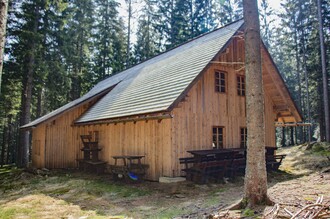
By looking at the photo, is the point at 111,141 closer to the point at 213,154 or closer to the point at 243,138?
the point at 213,154

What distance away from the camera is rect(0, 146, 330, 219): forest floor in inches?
230

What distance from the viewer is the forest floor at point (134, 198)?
19.1 feet

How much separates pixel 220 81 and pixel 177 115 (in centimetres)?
326

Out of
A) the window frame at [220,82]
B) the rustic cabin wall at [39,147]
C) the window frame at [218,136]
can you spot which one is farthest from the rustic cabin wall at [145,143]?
the rustic cabin wall at [39,147]

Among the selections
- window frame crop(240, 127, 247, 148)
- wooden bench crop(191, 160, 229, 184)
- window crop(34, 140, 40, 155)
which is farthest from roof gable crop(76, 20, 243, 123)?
window frame crop(240, 127, 247, 148)

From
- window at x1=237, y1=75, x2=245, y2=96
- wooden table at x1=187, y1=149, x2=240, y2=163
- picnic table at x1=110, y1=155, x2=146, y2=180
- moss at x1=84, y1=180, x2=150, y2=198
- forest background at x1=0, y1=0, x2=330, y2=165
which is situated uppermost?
forest background at x1=0, y1=0, x2=330, y2=165

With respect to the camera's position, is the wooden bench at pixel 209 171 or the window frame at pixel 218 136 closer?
the wooden bench at pixel 209 171

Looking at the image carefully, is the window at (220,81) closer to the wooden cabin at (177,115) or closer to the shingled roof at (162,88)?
the wooden cabin at (177,115)

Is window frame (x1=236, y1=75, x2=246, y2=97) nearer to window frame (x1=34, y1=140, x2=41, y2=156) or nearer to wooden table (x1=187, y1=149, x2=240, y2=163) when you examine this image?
wooden table (x1=187, y1=149, x2=240, y2=163)

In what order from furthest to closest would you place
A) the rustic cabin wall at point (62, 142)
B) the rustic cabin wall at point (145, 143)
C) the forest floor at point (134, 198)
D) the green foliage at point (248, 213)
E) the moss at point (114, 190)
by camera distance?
1. the rustic cabin wall at point (62, 142)
2. the rustic cabin wall at point (145, 143)
3. the moss at point (114, 190)
4. the forest floor at point (134, 198)
5. the green foliage at point (248, 213)

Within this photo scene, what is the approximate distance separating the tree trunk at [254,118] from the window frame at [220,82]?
6133 mm

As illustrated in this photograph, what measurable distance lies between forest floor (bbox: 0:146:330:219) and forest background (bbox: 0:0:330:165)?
1011 cm

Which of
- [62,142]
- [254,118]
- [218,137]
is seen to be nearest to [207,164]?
[218,137]

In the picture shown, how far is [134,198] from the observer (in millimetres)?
7703
